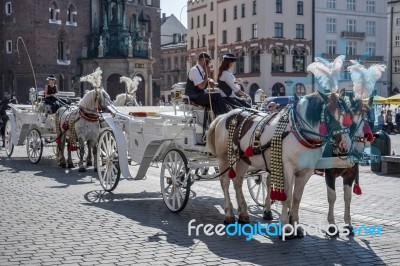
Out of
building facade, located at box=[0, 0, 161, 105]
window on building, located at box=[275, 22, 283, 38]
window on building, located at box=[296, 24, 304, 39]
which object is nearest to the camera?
building facade, located at box=[0, 0, 161, 105]

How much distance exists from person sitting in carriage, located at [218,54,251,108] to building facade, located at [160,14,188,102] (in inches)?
2635

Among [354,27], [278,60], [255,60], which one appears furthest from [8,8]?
[354,27]

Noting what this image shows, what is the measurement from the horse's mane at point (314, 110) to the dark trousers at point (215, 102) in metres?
A: 2.25

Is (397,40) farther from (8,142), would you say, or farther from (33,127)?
(33,127)

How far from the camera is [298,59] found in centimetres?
6419

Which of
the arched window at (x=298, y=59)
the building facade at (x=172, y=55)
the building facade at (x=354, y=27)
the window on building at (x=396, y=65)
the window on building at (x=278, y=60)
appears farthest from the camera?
the building facade at (x=172, y=55)

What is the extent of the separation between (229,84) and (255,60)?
5469cm

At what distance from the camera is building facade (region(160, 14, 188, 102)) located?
265 feet

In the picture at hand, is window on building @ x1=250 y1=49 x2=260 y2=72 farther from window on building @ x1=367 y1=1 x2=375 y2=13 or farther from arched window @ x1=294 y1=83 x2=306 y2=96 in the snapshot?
arched window @ x1=294 y1=83 x2=306 y2=96

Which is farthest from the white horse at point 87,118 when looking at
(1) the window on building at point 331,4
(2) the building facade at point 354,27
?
(1) the window on building at point 331,4

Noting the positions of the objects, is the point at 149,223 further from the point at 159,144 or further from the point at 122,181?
the point at 122,181

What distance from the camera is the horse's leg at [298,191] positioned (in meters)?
8.10

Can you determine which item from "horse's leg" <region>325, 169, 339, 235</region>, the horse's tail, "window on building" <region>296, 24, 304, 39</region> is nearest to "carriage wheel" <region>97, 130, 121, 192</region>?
the horse's tail

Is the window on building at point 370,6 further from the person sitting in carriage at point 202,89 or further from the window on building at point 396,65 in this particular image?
→ the person sitting in carriage at point 202,89
